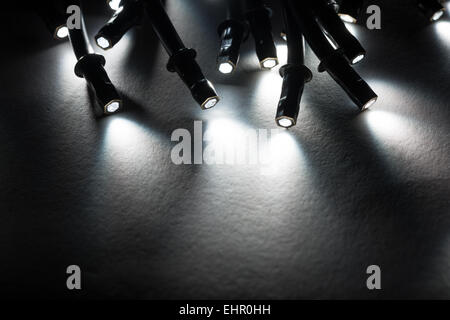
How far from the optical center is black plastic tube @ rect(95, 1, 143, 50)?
3.59 ft

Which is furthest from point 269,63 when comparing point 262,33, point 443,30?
point 443,30

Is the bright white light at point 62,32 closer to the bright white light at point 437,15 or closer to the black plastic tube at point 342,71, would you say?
the black plastic tube at point 342,71

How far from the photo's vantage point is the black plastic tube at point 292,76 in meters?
1.01

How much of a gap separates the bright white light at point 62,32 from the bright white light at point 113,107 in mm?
323

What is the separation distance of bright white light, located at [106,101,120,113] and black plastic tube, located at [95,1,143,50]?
15 cm

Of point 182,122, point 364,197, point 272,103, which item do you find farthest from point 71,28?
point 364,197

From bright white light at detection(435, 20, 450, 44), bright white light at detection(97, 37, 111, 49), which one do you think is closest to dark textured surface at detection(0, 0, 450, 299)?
bright white light at detection(435, 20, 450, 44)

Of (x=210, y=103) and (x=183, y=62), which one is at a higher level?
(x=183, y=62)

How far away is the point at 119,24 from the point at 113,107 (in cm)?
22

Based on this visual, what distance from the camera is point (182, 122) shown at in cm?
110

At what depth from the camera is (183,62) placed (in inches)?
42.4

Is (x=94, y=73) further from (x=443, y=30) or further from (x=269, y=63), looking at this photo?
(x=443, y=30)

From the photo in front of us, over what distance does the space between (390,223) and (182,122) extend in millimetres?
554
